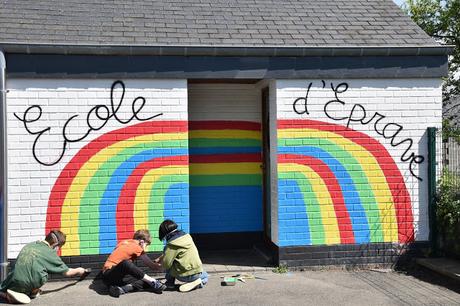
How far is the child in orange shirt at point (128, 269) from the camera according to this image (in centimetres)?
643

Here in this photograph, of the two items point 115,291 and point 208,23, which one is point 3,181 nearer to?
point 115,291

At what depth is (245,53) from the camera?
7.34m

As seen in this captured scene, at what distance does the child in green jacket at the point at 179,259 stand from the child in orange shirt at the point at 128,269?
0.20 metres

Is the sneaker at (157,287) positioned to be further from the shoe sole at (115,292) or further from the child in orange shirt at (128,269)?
the shoe sole at (115,292)

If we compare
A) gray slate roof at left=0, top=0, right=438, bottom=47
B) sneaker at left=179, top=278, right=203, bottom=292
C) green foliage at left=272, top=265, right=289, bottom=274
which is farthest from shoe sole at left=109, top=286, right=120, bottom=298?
gray slate roof at left=0, top=0, right=438, bottom=47

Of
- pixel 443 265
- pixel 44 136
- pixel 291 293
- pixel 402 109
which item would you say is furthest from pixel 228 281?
pixel 402 109

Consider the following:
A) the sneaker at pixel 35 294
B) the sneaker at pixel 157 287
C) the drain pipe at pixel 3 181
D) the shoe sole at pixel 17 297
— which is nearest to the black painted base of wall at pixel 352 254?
the sneaker at pixel 157 287

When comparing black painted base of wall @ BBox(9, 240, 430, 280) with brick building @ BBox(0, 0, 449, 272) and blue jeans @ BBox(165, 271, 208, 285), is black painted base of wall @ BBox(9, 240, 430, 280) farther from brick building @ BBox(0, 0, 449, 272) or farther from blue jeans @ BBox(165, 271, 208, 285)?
blue jeans @ BBox(165, 271, 208, 285)

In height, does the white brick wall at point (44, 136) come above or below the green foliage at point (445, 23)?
below

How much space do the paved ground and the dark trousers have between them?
0.15 metres

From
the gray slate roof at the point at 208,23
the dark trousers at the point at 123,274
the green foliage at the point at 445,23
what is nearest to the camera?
the dark trousers at the point at 123,274

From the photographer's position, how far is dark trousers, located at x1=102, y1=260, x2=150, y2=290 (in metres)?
6.42

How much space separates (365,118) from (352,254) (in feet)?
6.56

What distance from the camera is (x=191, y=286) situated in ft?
21.7
